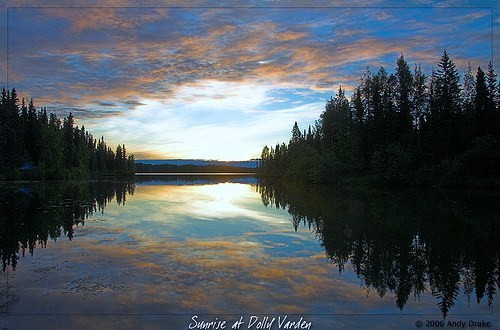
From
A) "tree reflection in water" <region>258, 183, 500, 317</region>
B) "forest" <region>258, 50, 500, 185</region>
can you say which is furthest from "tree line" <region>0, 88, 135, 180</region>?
"tree reflection in water" <region>258, 183, 500, 317</region>

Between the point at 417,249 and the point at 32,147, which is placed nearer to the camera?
the point at 417,249

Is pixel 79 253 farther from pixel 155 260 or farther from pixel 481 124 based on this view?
pixel 481 124

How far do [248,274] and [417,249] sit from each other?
7.72m

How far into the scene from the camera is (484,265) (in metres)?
12.6

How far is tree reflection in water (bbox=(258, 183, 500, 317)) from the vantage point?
10.6 meters

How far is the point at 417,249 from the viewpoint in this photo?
49.3ft

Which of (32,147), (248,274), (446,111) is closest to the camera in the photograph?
(248,274)

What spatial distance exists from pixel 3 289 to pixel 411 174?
192ft

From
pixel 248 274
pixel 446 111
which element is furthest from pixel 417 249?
pixel 446 111

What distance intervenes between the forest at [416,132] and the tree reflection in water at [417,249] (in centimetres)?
3046

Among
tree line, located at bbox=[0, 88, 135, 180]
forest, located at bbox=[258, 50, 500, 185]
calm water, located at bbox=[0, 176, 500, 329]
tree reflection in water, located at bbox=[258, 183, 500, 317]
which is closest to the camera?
calm water, located at bbox=[0, 176, 500, 329]

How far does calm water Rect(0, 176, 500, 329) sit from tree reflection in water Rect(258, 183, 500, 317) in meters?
0.06

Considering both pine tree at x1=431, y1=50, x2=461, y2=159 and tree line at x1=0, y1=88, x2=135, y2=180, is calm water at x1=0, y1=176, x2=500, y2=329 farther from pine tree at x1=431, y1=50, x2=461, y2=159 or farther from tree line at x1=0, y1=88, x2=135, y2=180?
tree line at x1=0, y1=88, x2=135, y2=180

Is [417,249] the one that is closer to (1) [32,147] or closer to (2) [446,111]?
(2) [446,111]
